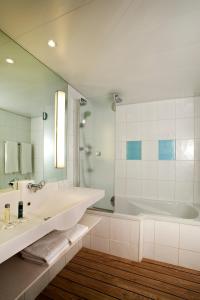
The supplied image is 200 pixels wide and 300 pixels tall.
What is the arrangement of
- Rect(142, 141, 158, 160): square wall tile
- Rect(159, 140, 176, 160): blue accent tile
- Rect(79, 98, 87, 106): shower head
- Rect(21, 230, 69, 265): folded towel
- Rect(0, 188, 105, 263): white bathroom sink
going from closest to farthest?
Rect(0, 188, 105, 263): white bathroom sink < Rect(21, 230, 69, 265): folded towel < Rect(79, 98, 87, 106): shower head < Rect(159, 140, 176, 160): blue accent tile < Rect(142, 141, 158, 160): square wall tile

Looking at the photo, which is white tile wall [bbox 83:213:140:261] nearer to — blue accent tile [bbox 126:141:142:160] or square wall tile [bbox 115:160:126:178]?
square wall tile [bbox 115:160:126:178]

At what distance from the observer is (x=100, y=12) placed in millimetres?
1061

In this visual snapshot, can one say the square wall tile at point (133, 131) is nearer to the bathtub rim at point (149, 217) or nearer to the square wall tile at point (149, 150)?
the square wall tile at point (149, 150)

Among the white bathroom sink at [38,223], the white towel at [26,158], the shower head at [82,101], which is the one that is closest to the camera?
the white bathroom sink at [38,223]

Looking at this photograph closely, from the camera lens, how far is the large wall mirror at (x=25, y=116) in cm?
126

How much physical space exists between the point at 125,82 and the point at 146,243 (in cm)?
198

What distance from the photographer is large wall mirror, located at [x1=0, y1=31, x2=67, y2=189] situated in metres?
1.26

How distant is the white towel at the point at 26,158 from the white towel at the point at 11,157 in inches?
2.1

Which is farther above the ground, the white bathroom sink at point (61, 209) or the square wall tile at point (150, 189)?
the white bathroom sink at point (61, 209)

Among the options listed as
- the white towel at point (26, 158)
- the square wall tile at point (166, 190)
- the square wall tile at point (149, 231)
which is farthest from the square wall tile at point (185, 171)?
the white towel at point (26, 158)

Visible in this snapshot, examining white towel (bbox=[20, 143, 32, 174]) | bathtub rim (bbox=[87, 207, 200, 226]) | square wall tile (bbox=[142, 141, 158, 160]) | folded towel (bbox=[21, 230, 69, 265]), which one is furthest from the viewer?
square wall tile (bbox=[142, 141, 158, 160])

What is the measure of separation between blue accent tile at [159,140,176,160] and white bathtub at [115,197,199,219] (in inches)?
28.1

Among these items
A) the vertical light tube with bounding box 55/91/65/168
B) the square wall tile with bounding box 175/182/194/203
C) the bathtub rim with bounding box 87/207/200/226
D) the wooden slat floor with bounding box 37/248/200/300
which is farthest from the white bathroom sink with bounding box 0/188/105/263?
the square wall tile with bounding box 175/182/194/203

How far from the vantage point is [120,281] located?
1637 mm
